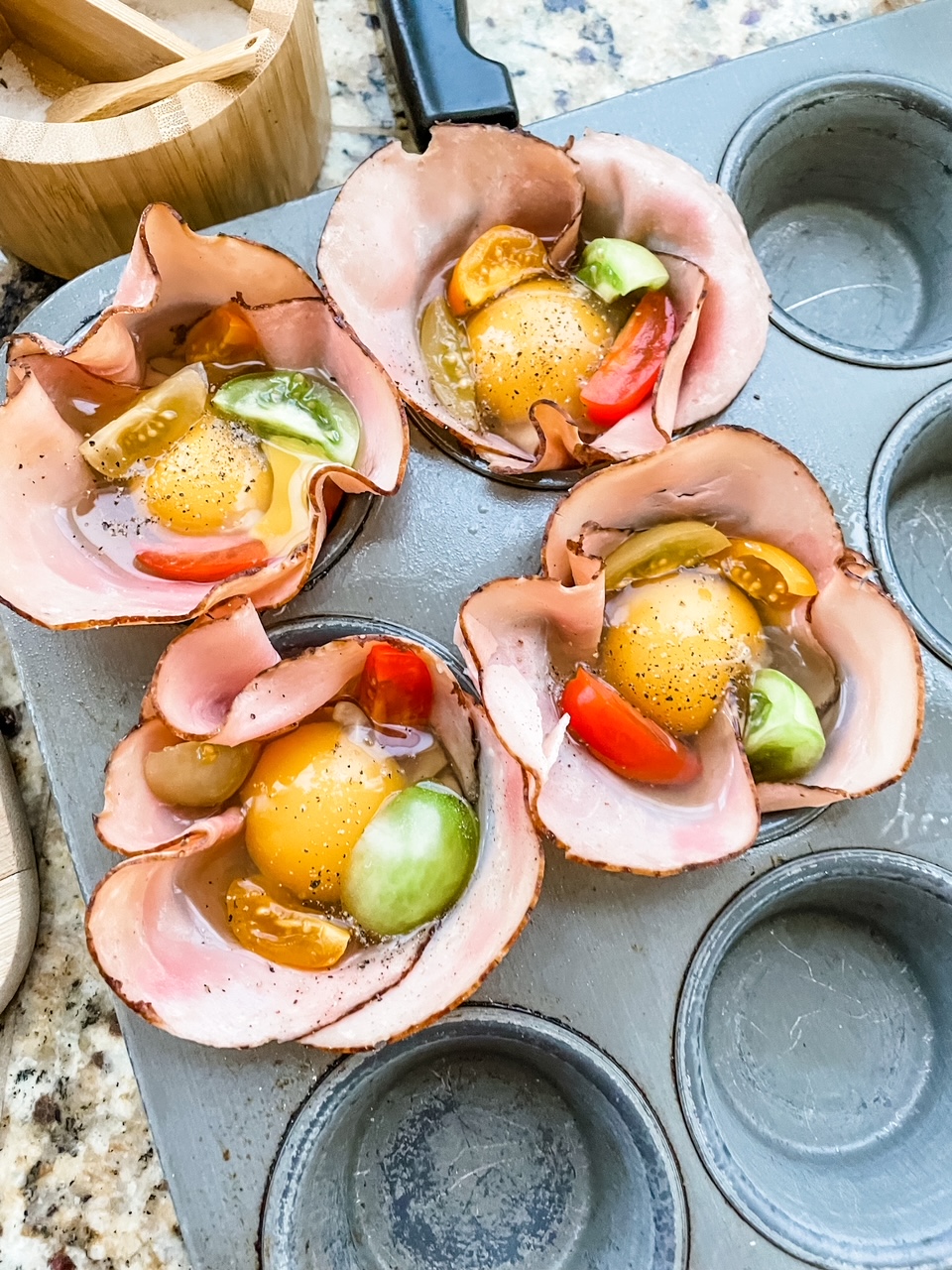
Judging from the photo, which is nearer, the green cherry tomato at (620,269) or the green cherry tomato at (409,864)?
the green cherry tomato at (409,864)

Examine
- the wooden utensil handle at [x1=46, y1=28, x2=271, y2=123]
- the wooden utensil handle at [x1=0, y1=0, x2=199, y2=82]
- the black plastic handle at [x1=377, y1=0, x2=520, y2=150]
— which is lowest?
the black plastic handle at [x1=377, y1=0, x2=520, y2=150]

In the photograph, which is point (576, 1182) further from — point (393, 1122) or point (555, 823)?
point (555, 823)

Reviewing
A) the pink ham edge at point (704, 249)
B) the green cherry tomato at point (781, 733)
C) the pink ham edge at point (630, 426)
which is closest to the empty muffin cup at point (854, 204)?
the pink ham edge at point (704, 249)

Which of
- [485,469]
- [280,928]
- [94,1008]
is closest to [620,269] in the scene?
[485,469]

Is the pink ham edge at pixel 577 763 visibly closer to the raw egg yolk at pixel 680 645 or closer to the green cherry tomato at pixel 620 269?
the raw egg yolk at pixel 680 645

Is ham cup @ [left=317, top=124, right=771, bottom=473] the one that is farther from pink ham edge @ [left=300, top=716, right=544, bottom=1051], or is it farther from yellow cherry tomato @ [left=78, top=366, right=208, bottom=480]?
pink ham edge @ [left=300, top=716, right=544, bottom=1051]

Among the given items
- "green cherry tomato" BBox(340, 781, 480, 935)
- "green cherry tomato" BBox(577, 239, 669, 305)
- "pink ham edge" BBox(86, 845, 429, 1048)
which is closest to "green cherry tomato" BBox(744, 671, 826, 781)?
"green cherry tomato" BBox(340, 781, 480, 935)

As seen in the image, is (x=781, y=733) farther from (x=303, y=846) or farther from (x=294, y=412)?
(x=294, y=412)
